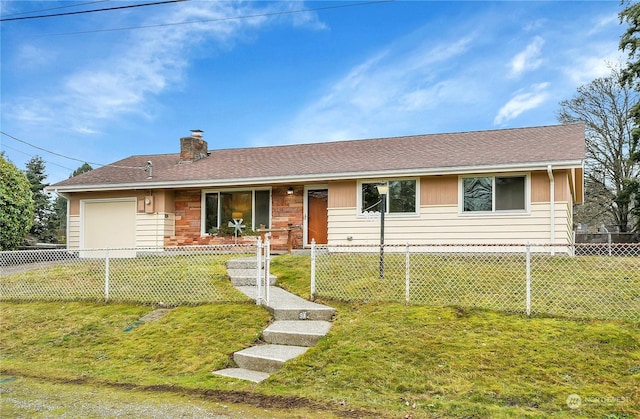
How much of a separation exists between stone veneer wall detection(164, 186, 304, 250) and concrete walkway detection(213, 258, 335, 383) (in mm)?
5775

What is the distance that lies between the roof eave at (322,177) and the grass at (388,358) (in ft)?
17.7

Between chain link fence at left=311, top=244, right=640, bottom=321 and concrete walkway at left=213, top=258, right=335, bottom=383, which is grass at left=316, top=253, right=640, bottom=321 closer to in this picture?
chain link fence at left=311, top=244, right=640, bottom=321

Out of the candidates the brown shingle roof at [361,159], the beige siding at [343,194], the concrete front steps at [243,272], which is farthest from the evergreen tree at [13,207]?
the beige siding at [343,194]

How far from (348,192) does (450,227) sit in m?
2.84

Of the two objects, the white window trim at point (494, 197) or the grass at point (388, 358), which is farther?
the white window trim at point (494, 197)

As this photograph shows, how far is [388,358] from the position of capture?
521 centimetres

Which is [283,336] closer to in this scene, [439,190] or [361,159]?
[439,190]

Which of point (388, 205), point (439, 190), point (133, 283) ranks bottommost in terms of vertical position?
point (133, 283)

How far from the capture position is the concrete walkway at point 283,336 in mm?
5445

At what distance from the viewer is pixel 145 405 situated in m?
4.54

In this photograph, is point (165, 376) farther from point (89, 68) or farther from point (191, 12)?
point (89, 68)

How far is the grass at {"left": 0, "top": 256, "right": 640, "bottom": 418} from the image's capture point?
14.4 ft

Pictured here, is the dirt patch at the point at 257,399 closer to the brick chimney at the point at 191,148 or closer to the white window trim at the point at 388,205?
the white window trim at the point at 388,205

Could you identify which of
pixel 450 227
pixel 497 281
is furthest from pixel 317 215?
pixel 497 281
